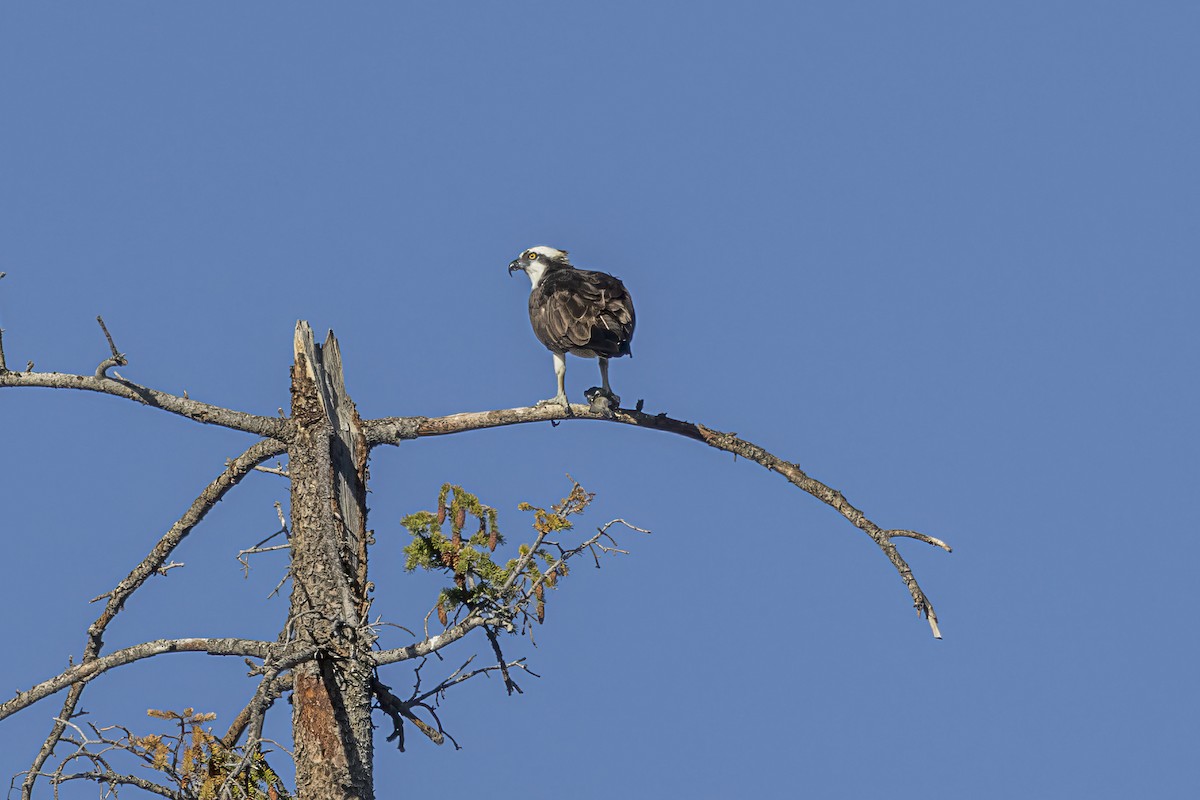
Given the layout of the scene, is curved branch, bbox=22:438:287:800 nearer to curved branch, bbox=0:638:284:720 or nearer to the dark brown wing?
curved branch, bbox=0:638:284:720

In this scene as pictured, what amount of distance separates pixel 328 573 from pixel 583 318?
13.6 feet

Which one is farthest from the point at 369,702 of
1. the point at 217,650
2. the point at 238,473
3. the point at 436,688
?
the point at 238,473

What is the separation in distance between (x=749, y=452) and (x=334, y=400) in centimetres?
374

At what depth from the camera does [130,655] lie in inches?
429

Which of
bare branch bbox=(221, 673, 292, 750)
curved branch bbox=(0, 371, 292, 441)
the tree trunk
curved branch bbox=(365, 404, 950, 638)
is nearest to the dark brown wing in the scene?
curved branch bbox=(365, 404, 950, 638)

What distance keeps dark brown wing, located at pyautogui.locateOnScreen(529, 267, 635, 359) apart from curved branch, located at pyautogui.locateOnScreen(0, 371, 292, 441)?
11.6 feet

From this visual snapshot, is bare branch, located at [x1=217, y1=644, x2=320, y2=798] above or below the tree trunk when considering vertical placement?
below

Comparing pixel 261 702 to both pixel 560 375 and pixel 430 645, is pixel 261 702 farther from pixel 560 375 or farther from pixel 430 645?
pixel 560 375

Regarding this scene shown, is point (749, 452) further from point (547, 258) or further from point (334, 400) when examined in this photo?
point (547, 258)

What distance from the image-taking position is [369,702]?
11.4 metres

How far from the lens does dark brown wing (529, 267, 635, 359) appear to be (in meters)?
14.0

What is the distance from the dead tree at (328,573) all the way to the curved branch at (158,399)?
1cm

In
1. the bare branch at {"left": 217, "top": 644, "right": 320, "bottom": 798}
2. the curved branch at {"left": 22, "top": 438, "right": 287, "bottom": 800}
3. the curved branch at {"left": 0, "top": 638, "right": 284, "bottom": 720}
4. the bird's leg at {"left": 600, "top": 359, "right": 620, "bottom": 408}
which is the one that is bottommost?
the bare branch at {"left": 217, "top": 644, "right": 320, "bottom": 798}

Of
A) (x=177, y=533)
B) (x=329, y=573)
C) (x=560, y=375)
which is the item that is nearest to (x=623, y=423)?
(x=560, y=375)
